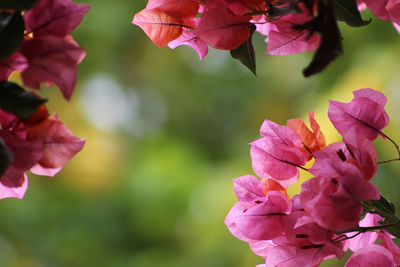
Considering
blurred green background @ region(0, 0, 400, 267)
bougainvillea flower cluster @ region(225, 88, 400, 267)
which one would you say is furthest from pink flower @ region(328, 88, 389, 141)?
blurred green background @ region(0, 0, 400, 267)

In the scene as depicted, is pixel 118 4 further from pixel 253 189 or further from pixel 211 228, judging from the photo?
pixel 253 189

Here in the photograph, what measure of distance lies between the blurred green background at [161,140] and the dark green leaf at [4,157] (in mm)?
1511

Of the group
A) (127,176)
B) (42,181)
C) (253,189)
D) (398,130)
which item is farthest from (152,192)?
(253,189)

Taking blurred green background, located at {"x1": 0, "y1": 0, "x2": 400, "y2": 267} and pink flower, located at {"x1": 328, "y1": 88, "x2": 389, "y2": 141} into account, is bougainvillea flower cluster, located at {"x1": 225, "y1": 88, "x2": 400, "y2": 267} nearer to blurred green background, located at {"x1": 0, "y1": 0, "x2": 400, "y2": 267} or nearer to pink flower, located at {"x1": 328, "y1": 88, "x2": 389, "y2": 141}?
pink flower, located at {"x1": 328, "y1": 88, "x2": 389, "y2": 141}

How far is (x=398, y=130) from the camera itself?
1757mm

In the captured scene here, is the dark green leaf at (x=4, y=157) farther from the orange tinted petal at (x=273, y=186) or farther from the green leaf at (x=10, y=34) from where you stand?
the orange tinted petal at (x=273, y=186)

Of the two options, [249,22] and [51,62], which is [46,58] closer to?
[51,62]

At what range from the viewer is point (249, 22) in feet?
1.02

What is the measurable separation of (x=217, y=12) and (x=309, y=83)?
2.35 meters

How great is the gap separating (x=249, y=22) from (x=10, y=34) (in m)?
0.14

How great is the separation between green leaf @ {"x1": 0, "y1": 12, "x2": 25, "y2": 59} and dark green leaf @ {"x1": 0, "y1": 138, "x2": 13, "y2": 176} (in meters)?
0.04

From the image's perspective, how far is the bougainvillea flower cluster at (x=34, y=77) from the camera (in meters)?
0.24

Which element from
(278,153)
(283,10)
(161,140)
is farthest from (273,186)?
(161,140)

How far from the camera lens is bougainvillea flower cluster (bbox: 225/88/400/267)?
0.28 meters
